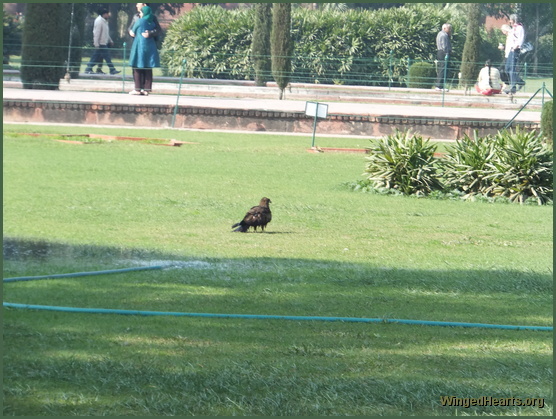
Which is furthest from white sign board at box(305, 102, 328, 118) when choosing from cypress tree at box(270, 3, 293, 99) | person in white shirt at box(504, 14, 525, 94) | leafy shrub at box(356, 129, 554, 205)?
person in white shirt at box(504, 14, 525, 94)

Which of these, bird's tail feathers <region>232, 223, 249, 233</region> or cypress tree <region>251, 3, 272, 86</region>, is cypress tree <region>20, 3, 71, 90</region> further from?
bird's tail feathers <region>232, 223, 249, 233</region>

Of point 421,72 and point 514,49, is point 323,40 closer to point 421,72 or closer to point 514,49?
point 421,72

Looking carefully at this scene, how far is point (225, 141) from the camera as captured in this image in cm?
2002

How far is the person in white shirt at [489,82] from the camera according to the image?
98.9 ft

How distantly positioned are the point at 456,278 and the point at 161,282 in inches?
95.8

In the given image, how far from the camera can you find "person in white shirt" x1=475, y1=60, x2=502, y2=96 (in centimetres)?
3016

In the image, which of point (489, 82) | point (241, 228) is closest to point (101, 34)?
point (489, 82)

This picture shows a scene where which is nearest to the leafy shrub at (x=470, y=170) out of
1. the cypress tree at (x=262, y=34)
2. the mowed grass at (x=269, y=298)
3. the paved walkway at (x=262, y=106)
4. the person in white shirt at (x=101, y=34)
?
the mowed grass at (x=269, y=298)

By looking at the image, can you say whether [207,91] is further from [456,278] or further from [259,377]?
[259,377]

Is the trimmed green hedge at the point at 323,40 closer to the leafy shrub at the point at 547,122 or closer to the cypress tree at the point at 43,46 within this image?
the cypress tree at the point at 43,46

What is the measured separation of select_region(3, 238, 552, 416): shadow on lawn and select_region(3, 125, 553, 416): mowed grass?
14 mm

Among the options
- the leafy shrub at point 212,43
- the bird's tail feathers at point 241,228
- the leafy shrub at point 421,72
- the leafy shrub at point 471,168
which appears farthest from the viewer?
the leafy shrub at point 212,43

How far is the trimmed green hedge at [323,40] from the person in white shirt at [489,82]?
6.46 metres

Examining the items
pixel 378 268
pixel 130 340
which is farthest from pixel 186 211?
pixel 130 340
